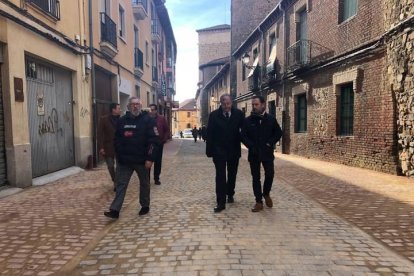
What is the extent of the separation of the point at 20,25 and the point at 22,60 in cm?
68

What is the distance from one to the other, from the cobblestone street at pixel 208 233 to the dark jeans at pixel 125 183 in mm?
231

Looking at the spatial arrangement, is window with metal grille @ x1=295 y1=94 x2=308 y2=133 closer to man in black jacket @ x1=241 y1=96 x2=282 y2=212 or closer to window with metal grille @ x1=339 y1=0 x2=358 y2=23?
window with metal grille @ x1=339 y1=0 x2=358 y2=23

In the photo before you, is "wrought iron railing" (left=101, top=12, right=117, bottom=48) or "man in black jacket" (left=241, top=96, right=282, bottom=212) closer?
"man in black jacket" (left=241, top=96, right=282, bottom=212)

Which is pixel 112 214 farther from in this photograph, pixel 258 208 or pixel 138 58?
pixel 138 58

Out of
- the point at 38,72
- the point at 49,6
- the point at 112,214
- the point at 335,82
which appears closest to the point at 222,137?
the point at 112,214

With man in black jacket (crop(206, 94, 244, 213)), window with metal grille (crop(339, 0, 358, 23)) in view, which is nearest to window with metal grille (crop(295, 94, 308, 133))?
window with metal grille (crop(339, 0, 358, 23))

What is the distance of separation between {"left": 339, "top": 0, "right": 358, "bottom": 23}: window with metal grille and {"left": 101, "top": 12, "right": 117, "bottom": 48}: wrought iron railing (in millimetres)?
7666

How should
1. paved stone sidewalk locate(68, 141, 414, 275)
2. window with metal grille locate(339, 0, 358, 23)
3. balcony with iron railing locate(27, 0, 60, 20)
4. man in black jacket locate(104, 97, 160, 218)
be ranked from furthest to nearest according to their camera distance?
window with metal grille locate(339, 0, 358, 23), balcony with iron railing locate(27, 0, 60, 20), man in black jacket locate(104, 97, 160, 218), paved stone sidewalk locate(68, 141, 414, 275)

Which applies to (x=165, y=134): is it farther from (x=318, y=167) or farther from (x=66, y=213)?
(x=318, y=167)

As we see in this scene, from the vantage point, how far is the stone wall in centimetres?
866

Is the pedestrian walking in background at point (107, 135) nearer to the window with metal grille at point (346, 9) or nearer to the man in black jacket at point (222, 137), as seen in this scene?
the man in black jacket at point (222, 137)

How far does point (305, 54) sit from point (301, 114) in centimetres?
262

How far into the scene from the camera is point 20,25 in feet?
24.7

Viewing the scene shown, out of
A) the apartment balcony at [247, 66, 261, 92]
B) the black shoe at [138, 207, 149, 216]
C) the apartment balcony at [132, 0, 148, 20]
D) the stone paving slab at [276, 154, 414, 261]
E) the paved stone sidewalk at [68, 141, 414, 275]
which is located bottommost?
the stone paving slab at [276, 154, 414, 261]
